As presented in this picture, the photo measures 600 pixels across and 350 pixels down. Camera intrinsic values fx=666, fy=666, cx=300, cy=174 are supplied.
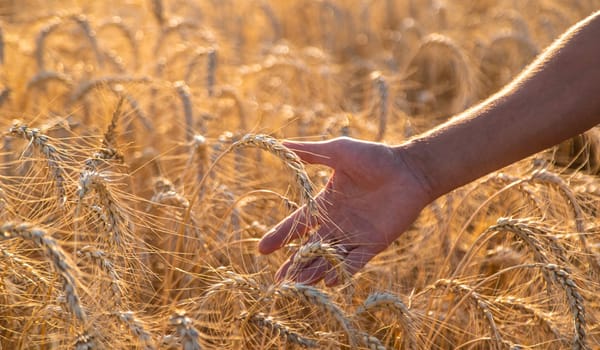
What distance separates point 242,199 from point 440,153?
0.61 m

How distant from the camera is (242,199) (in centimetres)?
201

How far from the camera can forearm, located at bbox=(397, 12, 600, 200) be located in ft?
5.59

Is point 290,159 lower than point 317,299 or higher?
higher

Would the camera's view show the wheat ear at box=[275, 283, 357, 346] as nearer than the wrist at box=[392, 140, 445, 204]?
Yes

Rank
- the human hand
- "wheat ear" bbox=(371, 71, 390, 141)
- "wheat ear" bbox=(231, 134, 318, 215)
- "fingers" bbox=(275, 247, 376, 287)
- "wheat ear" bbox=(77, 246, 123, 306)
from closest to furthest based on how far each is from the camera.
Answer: "wheat ear" bbox=(77, 246, 123, 306)
"wheat ear" bbox=(231, 134, 318, 215)
"fingers" bbox=(275, 247, 376, 287)
the human hand
"wheat ear" bbox=(371, 71, 390, 141)

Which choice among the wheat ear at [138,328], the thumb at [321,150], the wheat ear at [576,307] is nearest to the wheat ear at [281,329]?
the wheat ear at [138,328]

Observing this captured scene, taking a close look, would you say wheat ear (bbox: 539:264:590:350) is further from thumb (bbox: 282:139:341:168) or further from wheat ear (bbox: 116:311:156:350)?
wheat ear (bbox: 116:311:156:350)

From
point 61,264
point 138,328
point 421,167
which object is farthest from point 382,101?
point 61,264

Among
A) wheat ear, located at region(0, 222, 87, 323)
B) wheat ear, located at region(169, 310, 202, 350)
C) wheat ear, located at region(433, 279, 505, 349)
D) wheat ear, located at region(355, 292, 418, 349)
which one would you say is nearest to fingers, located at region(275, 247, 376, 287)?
wheat ear, located at region(355, 292, 418, 349)

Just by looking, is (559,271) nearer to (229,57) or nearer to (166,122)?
(166,122)

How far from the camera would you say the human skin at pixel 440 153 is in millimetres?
1708

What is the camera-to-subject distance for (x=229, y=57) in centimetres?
402

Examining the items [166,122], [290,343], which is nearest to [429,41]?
[166,122]

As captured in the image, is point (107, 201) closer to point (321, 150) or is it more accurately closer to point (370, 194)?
point (321, 150)
